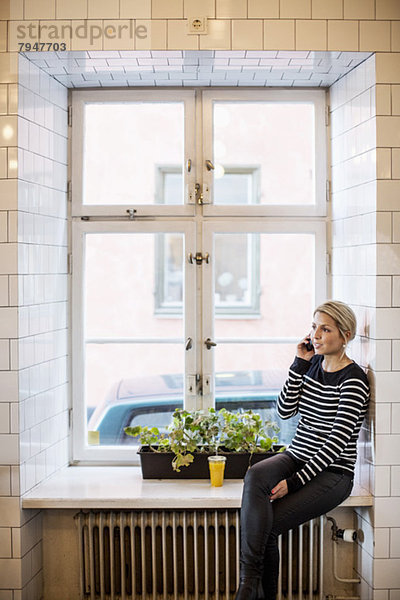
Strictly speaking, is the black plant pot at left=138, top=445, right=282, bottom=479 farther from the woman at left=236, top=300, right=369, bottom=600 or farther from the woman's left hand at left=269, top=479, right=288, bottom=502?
the woman's left hand at left=269, top=479, right=288, bottom=502

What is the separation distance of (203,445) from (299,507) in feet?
1.85

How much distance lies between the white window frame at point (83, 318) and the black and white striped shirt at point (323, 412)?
592mm

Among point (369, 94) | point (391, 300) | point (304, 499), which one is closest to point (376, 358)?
point (391, 300)

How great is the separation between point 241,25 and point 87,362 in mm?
1738

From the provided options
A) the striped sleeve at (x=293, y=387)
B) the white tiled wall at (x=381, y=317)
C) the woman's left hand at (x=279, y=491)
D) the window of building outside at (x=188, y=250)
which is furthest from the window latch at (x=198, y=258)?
the woman's left hand at (x=279, y=491)

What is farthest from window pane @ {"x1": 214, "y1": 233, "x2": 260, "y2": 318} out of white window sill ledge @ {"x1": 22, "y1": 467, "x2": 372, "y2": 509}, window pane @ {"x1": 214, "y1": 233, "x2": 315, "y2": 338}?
white window sill ledge @ {"x1": 22, "y1": 467, "x2": 372, "y2": 509}

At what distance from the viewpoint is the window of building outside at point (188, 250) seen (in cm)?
338

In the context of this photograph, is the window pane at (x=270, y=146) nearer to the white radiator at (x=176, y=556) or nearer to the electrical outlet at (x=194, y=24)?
the electrical outlet at (x=194, y=24)

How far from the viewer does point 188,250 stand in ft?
11.1

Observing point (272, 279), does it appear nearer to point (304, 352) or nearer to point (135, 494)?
point (304, 352)

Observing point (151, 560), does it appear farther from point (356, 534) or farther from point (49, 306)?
point (49, 306)

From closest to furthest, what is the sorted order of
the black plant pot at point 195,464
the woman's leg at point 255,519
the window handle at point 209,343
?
the woman's leg at point 255,519
the black plant pot at point 195,464
the window handle at point 209,343

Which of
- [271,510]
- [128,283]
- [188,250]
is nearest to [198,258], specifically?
[188,250]

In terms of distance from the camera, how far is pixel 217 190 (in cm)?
339
